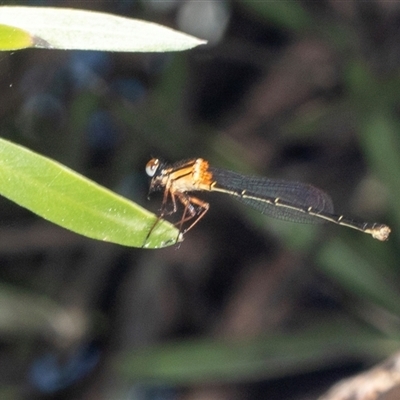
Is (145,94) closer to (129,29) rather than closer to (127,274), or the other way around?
(127,274)

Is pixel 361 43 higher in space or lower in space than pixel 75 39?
higher

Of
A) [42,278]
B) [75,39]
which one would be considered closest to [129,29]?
[75,39]

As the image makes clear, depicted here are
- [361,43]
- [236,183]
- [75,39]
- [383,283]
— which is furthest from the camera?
[361,43]

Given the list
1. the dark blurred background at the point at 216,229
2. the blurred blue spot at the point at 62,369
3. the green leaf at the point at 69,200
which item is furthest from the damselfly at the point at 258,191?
the green leaf at the point at 69,200

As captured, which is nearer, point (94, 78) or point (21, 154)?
point (21, 154)

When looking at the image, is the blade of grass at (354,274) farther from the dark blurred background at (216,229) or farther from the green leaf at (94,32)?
the green leaf at (94,32)

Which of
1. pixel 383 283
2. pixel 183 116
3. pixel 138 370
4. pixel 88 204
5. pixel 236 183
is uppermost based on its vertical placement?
pixel 183 116

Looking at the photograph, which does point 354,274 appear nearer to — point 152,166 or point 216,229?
point 216,229
